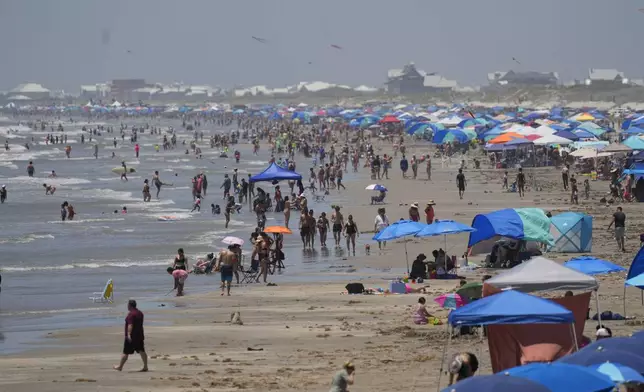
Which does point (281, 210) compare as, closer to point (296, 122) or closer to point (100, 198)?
point (100, 198)

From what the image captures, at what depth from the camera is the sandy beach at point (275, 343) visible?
11.8 m

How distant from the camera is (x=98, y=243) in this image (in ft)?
94.4

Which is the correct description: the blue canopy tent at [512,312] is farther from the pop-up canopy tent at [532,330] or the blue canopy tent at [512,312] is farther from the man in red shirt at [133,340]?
the man in red shirt at [133,340]

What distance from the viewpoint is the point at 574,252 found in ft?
70.7

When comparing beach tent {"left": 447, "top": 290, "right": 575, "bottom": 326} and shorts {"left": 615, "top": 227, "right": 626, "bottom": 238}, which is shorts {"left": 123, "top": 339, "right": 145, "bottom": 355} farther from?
shorts {"left": 615, "top": 227, "right": 626, "bottom": 238}

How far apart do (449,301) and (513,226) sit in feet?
12.1

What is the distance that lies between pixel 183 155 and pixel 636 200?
41.0 meters

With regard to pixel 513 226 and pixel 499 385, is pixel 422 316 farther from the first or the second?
pixel 499 385

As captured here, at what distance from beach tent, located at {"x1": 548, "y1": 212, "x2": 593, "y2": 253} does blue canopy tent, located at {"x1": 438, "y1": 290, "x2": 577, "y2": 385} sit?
11.6 m

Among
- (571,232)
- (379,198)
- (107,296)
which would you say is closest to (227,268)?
(107,296)

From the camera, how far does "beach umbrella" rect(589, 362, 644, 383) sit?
26.5ft

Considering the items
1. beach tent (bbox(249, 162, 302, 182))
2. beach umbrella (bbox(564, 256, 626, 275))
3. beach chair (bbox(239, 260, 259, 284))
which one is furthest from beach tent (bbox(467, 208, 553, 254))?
beach tent (bbox(249, 162, 302, 182))

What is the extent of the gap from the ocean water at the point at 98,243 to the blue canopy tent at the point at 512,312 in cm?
709

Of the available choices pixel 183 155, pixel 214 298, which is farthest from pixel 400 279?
pixel 183 155
